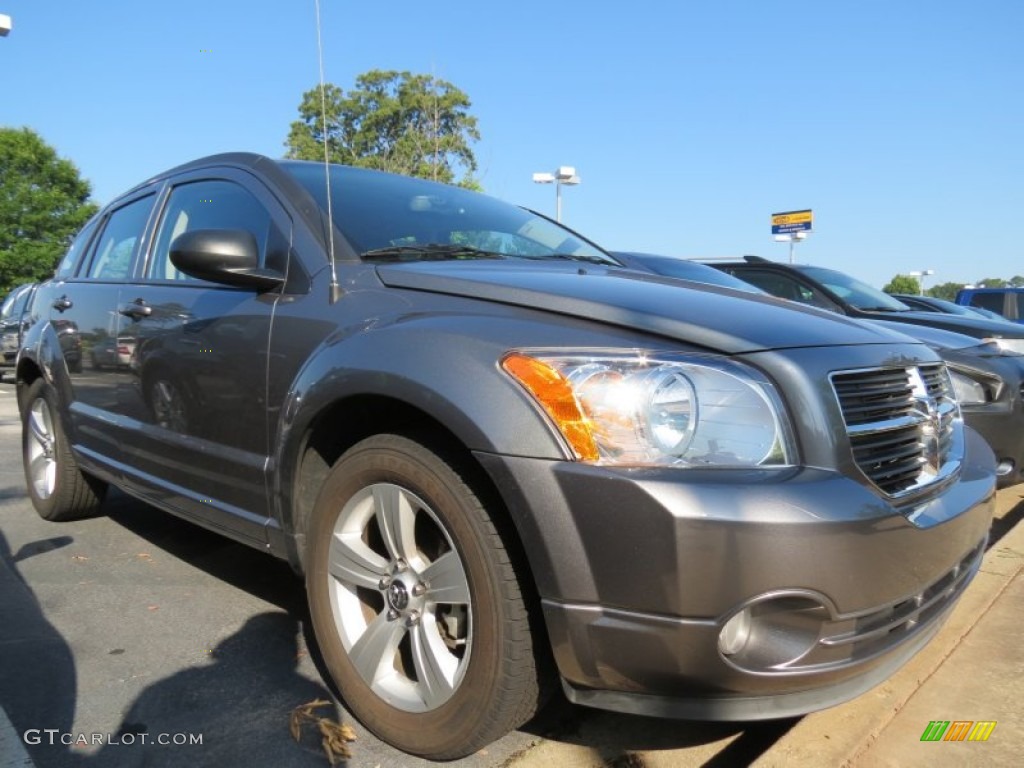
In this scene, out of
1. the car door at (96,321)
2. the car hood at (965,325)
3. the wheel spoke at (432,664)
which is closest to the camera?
the wheel spoke at (432,664)

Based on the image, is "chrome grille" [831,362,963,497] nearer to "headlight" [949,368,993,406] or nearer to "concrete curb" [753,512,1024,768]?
"concrete curb" [753,512,1024,768]

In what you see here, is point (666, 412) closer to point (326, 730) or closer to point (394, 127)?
point (326, 730)

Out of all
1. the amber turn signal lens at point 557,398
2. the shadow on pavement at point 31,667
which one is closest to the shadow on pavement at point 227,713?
the shadow on pavement at point 31,667

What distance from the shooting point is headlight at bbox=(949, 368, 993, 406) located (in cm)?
390

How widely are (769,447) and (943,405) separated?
3.29 feet

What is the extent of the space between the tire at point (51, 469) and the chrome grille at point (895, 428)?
12.5 feet

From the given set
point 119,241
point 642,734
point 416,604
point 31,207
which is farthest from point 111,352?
point 31,207

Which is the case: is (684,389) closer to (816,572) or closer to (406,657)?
(816,572)

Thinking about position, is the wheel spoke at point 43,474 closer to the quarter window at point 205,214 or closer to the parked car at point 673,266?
the quarter window at point 205,214

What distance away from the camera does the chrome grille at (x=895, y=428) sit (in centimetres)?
174

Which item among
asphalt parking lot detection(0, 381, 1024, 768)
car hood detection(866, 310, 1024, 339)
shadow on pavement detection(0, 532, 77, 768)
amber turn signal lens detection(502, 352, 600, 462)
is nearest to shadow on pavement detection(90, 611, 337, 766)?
asphalt parking lot detection(0, 381, 1024, 768)

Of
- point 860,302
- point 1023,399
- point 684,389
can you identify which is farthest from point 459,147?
point 684,389

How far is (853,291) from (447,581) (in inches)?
228

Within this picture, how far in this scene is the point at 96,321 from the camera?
3525 mm
